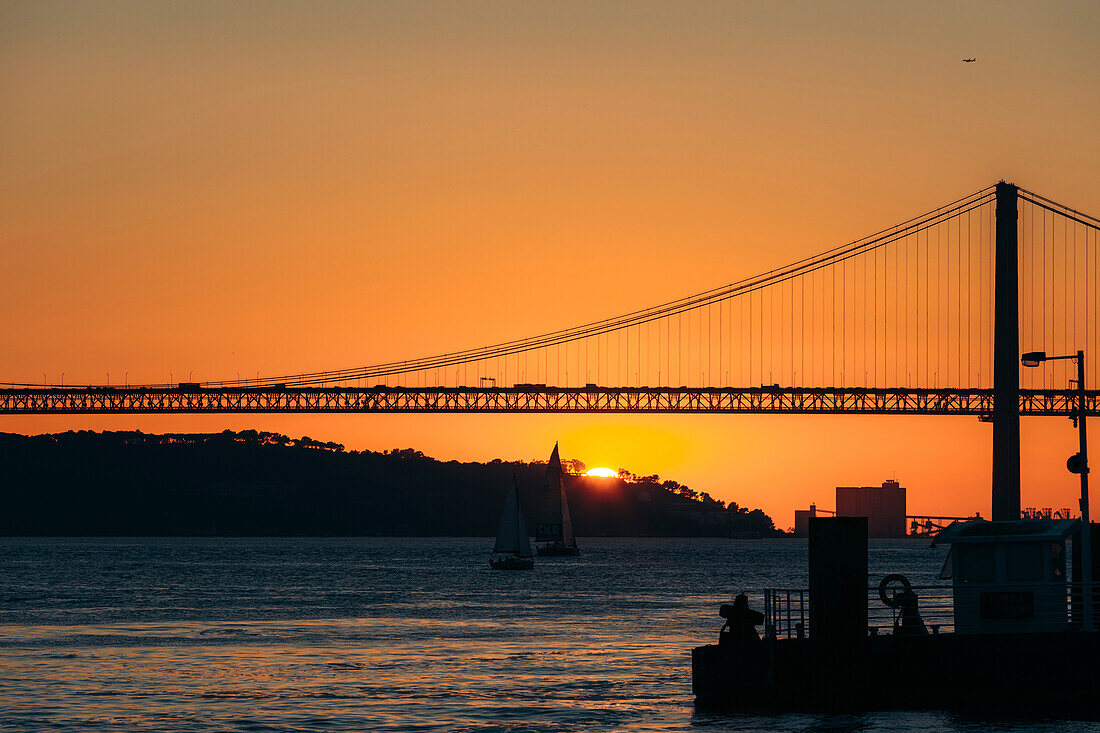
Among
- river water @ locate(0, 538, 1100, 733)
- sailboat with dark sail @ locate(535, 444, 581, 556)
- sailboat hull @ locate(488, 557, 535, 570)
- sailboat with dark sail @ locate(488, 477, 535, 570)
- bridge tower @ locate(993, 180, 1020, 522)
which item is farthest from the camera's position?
sailboat with dark sail @ locate(535, 444, 581, 556)

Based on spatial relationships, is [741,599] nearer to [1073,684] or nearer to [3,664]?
[1073,684]

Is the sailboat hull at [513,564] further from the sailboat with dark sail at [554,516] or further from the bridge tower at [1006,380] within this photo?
the bridge tower at [1006,380]

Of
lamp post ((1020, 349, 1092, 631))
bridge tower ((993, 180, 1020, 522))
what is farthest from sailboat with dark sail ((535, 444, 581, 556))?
lamp post ((1020, 349, 1092, 631))

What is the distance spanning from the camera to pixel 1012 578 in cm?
2923

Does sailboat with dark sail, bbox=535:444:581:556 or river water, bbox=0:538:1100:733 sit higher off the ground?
sailboat with dark sail, bbox=535:444:581:556

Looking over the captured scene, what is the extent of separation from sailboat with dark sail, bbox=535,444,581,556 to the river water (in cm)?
3985

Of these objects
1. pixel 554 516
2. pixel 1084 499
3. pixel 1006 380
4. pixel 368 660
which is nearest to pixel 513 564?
pixel 554 516

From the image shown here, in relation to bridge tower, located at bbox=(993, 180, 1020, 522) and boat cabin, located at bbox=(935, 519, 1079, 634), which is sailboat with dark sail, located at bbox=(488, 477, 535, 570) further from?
boat cabin, located at bbox=(935, 519, 1079, 634)

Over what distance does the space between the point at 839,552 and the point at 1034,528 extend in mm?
3931

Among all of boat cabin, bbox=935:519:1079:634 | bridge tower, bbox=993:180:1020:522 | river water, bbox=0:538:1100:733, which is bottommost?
river water, bbox=0:538:1100:733

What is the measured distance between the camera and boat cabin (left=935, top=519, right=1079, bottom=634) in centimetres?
2902

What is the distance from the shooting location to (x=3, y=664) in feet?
122

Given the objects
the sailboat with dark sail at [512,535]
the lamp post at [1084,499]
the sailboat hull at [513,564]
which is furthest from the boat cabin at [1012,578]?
the sailboat with dark sail at [512,535]

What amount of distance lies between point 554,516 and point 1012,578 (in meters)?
96.1
